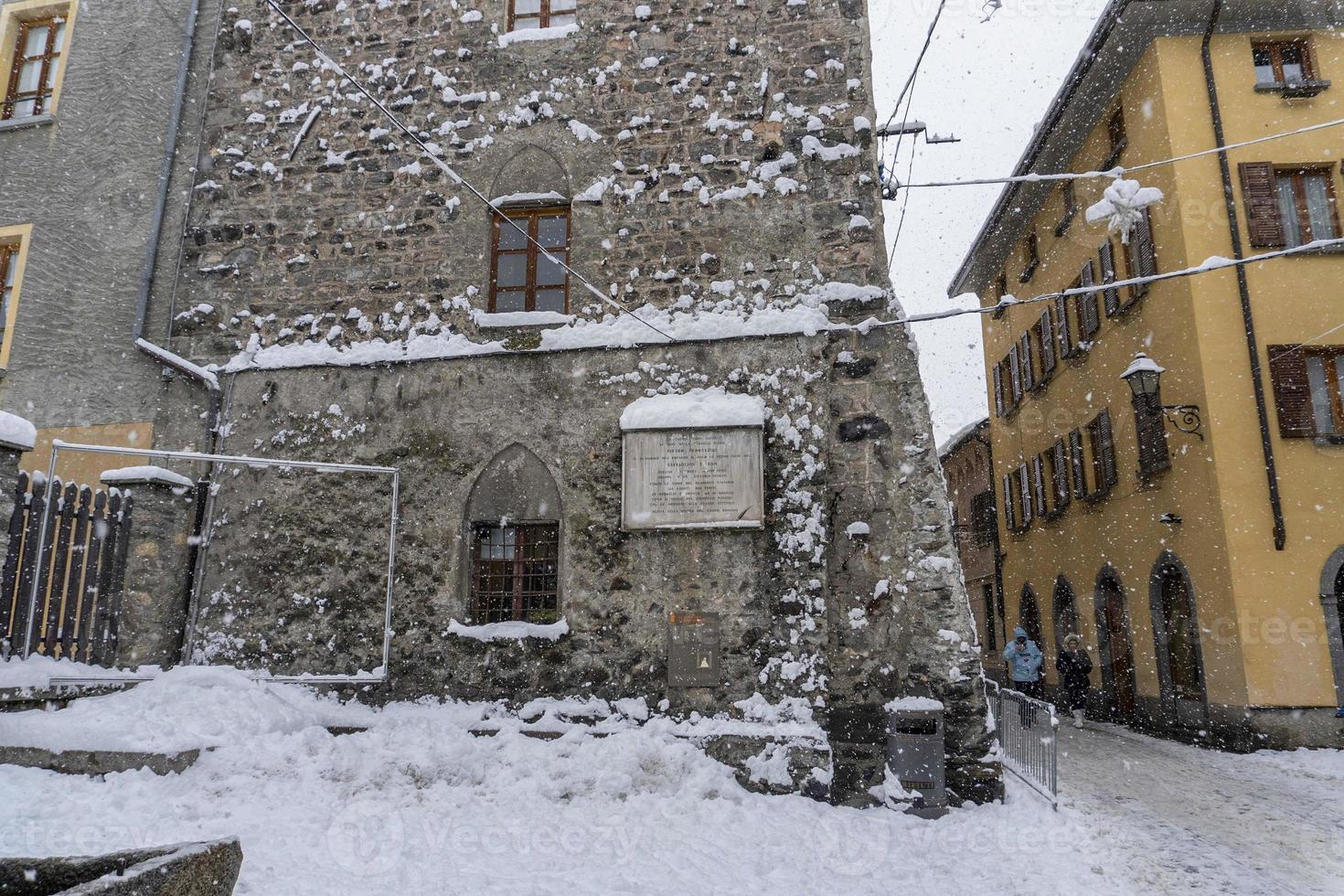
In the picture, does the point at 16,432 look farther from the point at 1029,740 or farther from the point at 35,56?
the point at 1029,740

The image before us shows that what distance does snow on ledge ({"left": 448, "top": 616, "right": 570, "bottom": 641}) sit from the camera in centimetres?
732

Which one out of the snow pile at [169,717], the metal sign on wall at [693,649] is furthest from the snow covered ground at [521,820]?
the metal sign on wall at [693,649]

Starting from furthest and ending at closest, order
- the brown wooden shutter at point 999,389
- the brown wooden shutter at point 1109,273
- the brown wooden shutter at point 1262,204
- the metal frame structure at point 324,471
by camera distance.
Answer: the brown wooden shutter at point 999,389 < the brown wooden shutter at point 1109,273 < the brown wooden shutter at point 1262,204 < the metal frame structure at point 324,471

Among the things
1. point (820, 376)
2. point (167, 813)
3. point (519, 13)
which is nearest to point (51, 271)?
point (519, 13)

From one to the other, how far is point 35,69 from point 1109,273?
15.5m

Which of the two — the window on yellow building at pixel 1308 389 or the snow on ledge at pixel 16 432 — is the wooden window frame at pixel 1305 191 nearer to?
the window on yellow building at pixel 1308 389

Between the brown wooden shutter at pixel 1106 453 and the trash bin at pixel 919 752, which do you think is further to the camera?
the brown wooden shutter at pixel 1106 453

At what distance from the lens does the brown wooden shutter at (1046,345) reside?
18.3m

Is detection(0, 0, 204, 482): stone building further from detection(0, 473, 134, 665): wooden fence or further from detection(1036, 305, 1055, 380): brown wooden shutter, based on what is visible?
detection(1036, 305, 1055, 380): brown wooden shutter

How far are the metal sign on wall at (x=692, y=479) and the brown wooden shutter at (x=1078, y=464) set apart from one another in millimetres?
11481

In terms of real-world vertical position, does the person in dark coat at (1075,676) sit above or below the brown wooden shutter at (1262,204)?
below

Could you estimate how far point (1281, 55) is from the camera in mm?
13367

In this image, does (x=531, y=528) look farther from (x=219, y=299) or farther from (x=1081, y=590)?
(x=1081, y=590)

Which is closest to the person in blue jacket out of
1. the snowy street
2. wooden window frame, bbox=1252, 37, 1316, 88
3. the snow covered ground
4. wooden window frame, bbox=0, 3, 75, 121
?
the snowy street
